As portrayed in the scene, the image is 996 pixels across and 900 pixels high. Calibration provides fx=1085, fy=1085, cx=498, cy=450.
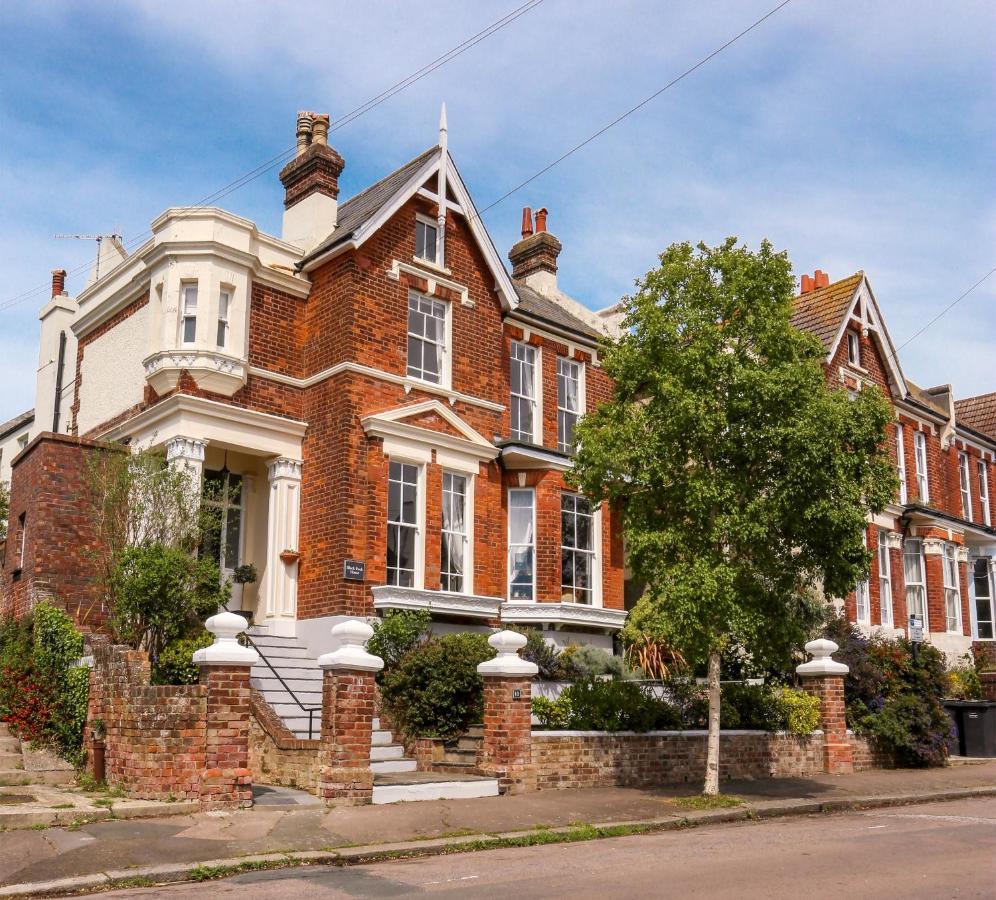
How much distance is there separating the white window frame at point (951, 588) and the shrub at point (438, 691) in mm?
18453

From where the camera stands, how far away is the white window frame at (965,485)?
32.3 m

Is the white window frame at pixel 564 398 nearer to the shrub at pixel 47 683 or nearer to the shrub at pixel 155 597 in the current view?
the shrub at pixel 155 597

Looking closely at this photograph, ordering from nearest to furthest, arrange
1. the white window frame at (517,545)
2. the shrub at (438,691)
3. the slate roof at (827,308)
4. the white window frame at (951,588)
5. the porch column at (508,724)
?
1. the porch column at (508,724)
2. the shrub at (438,691)
3. the white window frame at (517,545)
4. the slate roof at (827,308)
5. the white window frame at (951,588)

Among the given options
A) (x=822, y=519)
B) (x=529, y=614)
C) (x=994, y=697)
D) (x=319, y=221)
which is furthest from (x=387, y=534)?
(x=994, y=697)

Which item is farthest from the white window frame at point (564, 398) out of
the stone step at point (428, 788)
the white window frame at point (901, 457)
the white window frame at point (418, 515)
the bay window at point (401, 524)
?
the white window frame at point (901, 457)

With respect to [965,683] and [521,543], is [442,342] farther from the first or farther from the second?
[965,683]

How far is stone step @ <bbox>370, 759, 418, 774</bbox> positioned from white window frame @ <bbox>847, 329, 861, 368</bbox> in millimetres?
18197

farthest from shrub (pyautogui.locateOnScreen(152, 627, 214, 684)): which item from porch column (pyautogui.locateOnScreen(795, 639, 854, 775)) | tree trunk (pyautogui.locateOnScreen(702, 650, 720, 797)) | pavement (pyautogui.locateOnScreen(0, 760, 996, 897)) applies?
porch column (pyautogui.locateOnScreen(795, 639, 854, 775))

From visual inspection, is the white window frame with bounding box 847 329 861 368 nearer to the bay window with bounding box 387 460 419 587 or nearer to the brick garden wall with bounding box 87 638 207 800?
the bay window with bounding box 387 460 419 587

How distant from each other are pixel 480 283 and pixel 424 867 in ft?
43.9

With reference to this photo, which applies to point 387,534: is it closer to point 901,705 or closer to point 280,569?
point 280,569

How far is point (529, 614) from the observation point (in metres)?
19.7

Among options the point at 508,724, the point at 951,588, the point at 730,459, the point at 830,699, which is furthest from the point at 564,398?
the point at 951,588

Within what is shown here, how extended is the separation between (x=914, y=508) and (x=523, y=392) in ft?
40.6
